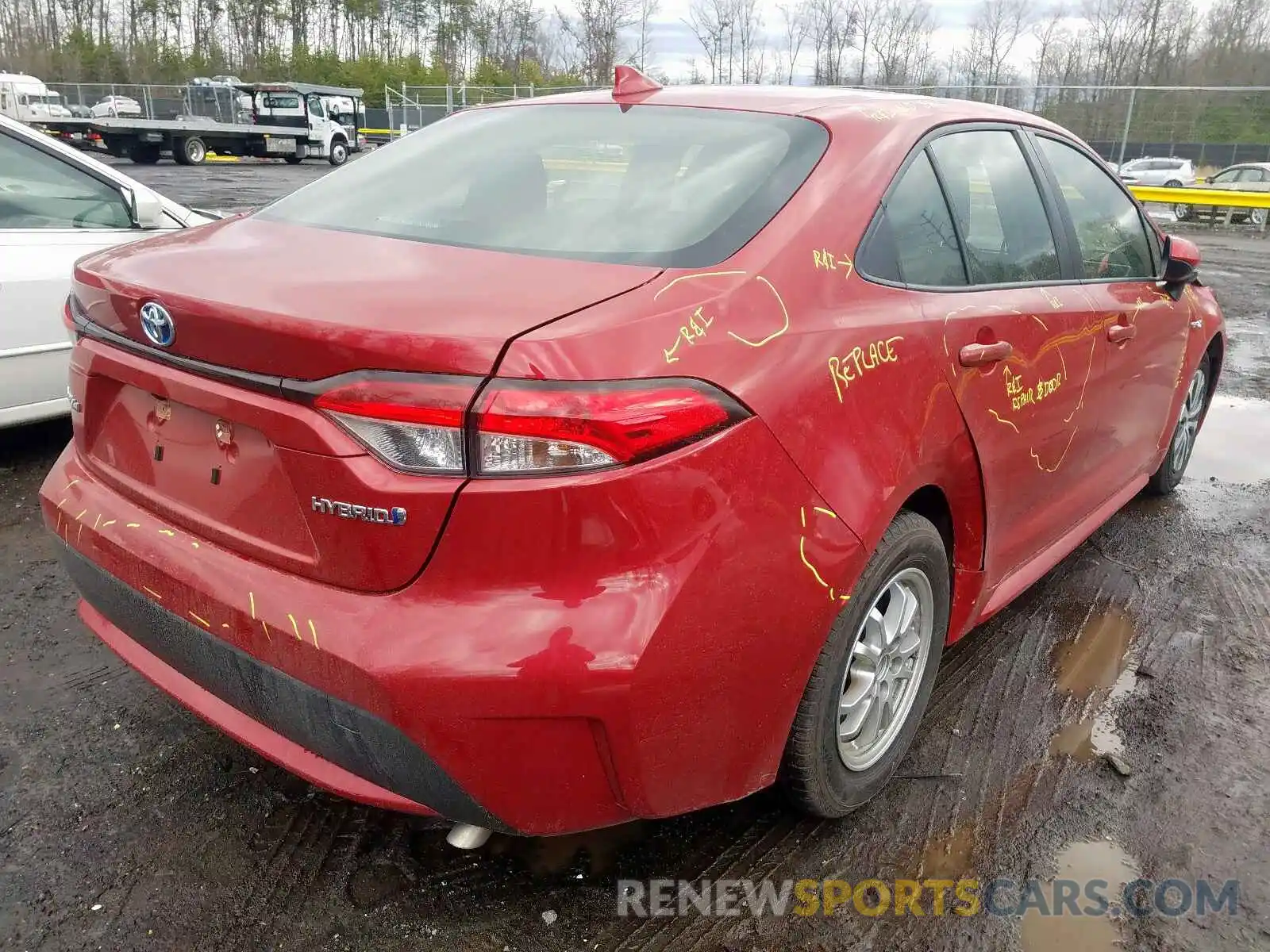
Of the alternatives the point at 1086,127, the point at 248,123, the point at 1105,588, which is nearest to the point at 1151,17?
the point at 1086,127

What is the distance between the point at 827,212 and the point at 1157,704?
194 cm

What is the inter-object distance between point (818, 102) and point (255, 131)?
105ft

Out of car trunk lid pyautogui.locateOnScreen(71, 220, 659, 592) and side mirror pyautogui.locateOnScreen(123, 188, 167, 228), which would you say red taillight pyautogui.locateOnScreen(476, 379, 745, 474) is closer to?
car trunk lid pyautogui.locateOnScreen(71, 220, 659, 592)

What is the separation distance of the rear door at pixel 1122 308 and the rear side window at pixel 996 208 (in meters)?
0.21

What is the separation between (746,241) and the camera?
197 cm

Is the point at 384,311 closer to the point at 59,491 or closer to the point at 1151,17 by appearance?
the point at 59,491

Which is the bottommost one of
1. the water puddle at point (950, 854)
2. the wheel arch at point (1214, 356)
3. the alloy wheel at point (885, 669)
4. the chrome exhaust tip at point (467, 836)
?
the water puddle at point (950, 854)

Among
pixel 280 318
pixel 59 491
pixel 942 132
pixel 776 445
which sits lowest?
pixel 59 491

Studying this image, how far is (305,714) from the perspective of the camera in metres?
1.79

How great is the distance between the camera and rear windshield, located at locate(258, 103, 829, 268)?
80.4 inches

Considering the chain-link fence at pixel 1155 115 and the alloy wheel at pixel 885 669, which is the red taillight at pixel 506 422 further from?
the chain-link fence at pixel 1155 115

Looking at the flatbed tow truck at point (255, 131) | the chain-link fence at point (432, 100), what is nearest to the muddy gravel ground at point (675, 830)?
the flatbed tow truck at point (255, 131)

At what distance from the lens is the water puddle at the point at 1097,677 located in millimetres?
2768

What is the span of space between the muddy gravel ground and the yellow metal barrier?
18.3m
